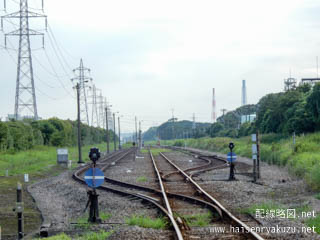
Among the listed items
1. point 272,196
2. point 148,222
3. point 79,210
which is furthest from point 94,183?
point 272,196

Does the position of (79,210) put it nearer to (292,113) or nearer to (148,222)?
(148,222)

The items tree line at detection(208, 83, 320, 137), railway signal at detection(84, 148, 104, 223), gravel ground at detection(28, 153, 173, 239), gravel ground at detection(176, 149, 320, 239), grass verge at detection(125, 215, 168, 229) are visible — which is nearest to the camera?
gravel ground at detection(28, 153, 173, 239)

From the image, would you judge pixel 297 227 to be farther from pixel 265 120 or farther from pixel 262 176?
pixel 265 120

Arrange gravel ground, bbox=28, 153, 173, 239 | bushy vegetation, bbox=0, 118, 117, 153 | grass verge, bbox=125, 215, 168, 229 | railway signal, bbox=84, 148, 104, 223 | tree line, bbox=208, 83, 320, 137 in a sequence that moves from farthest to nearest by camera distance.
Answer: bushy vegetation, bbox=0, 118, 117, 153, tree line, bbox=208, 83, 320, 137, railway signal, bbox=84, 148, 104, 223, grass verge, bbox=125, 215, 168, 229, gravel ground, bbox=28, 153, 173, 239

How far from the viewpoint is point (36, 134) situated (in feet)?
177

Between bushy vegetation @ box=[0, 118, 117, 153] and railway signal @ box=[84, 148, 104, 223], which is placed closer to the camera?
railway signal @ box=[84, 148, 104, 223]

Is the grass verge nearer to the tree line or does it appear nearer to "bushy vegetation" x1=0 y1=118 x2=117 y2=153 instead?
the tree line

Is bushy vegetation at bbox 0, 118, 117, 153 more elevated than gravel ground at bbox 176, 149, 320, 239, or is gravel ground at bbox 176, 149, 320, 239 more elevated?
bushy vegetation at bbox 0, 118, 117, 153

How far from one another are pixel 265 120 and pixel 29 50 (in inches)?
1127

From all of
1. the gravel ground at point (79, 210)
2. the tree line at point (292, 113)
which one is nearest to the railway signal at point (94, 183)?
the gravel ground at point (79, 210)

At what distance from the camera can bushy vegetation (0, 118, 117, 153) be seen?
4072 centimetres

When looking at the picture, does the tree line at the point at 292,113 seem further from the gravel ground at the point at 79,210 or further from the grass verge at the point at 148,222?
the grass verge at the point at 148,222

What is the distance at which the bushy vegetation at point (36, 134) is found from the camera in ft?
134

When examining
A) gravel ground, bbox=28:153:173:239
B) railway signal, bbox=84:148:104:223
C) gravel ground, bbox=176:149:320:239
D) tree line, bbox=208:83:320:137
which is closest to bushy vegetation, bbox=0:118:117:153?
tree line, bbox=208:83:320:137
